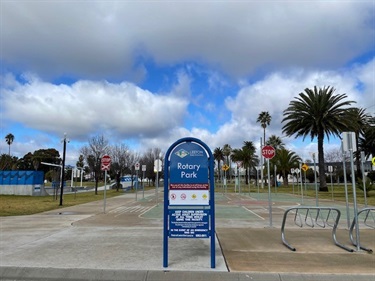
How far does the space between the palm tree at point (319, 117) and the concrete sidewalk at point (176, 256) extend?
3544 cm

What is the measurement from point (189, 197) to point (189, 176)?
0.42m

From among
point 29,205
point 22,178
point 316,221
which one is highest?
point 22,178

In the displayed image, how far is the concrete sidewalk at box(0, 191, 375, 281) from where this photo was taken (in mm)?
6137

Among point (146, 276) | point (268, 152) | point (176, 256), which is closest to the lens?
point (146, 276)

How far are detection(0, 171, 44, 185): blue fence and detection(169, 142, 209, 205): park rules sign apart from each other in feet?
125

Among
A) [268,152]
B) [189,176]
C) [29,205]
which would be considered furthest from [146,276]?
[29,205]

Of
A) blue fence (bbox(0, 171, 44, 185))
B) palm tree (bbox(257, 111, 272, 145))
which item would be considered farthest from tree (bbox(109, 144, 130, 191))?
palm tree (bbox(257, 111, 272, 145))

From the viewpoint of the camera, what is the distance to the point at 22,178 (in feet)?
134

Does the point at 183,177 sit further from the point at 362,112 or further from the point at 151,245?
the point at 362,112

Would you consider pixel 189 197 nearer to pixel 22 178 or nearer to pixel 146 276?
pixel 146 276

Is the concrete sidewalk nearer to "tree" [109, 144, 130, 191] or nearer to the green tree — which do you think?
"tree" [109, 144, 130, 191]

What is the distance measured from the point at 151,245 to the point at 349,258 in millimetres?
4664

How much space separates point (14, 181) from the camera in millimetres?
41156

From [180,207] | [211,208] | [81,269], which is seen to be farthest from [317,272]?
[81,269]
